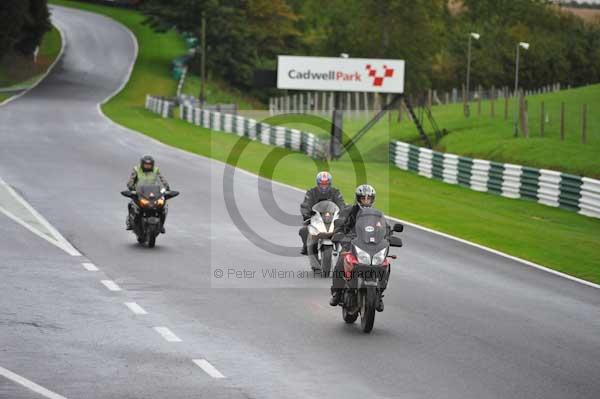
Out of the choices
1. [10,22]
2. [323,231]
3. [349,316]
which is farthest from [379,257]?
[10,22]

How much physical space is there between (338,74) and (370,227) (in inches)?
1370

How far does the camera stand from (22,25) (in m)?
88.0

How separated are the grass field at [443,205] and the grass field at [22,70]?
18824 millimetres

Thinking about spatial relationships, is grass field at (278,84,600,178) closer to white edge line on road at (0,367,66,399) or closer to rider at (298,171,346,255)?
rider at (298,171,346,255)

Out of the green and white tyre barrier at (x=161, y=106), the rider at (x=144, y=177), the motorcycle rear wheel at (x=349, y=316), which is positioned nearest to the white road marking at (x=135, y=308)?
the motorcycle rear wheel at (x=349, y=316)

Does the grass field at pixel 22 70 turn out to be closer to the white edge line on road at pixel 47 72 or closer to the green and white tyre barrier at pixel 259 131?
the white edge line on road at pixel 47 72

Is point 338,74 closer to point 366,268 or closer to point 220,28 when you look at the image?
point 366,268

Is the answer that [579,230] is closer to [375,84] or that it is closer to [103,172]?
[103,172]

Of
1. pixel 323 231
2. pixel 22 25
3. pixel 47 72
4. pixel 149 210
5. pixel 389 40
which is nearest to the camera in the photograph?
pixel 323 231

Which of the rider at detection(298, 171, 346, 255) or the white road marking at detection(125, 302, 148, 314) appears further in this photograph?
the rider at detection(298, 171, 346, 255)

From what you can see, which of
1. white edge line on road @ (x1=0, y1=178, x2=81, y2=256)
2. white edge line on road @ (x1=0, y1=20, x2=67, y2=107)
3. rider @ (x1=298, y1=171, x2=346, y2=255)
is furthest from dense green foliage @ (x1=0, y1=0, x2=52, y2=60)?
rider @ (x1=298, y1=171, x2=346, y2=255)

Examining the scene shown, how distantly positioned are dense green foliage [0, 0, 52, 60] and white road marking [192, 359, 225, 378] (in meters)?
73.8

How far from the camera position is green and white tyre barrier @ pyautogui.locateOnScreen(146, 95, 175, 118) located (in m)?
69.1

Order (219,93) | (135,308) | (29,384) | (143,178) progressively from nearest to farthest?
(29,384) → (135,308) → (143,178) → (219,93)
